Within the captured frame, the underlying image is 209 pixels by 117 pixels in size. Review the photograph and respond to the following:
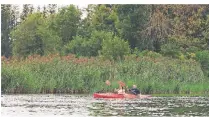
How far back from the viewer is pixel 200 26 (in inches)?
1565

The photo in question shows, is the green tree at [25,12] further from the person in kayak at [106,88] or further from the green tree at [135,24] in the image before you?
the person in kayak at [106,88]

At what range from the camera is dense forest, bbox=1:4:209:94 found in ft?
98.1

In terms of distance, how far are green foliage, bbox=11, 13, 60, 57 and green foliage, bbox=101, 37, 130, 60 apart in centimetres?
317

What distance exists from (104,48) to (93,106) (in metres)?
12.7

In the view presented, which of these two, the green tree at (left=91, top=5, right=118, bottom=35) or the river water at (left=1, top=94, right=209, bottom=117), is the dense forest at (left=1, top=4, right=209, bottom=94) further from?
the river water at (left=1, top=94, right=209, bottom=117)

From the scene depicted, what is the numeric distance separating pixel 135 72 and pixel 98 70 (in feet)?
5.57

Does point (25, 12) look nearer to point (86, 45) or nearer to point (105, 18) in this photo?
point (105, 18)

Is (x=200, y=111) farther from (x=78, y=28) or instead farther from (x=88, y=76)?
(x=78, y=28)

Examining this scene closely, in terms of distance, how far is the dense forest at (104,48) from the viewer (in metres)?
29.9

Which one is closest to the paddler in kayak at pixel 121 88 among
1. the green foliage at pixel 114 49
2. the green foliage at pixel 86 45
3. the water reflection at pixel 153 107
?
the water reflection at pixel 153 107
